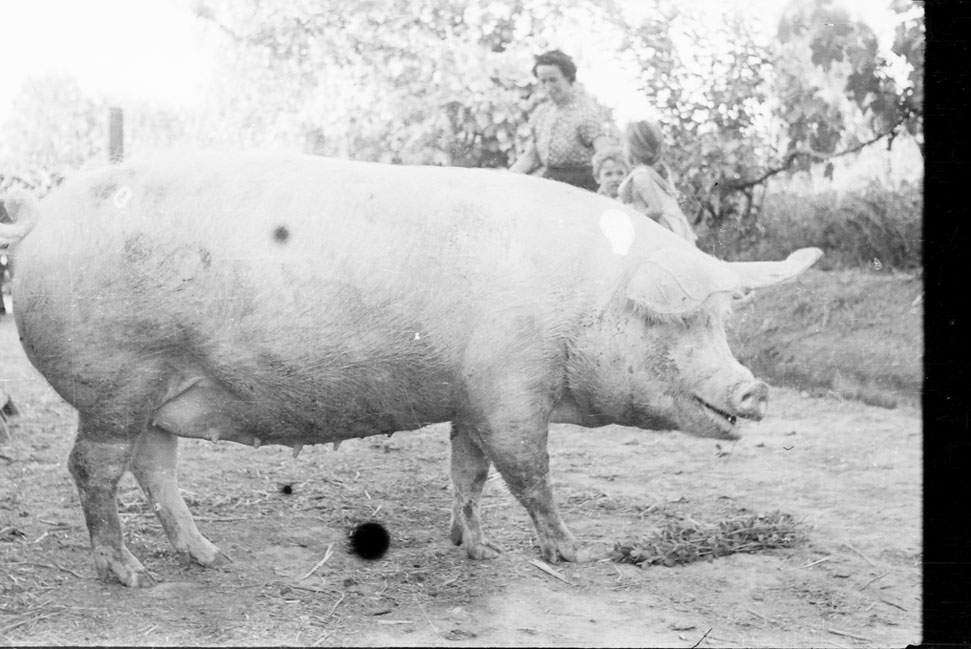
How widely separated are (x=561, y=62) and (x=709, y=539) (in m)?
1.87

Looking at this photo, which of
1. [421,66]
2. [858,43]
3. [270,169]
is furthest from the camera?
[858,43]

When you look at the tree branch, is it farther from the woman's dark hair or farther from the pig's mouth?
the pig's mouth

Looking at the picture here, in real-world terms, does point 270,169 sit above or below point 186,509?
above

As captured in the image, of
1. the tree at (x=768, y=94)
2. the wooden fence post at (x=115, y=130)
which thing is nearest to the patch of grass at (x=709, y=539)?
the tree at (x=768, y=94)

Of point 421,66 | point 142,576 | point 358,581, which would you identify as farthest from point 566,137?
point 142,576

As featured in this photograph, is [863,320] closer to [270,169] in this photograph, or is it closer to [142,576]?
[270,169]

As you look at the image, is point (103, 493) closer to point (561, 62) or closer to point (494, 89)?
point (494, 89)

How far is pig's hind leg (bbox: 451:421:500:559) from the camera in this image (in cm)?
404

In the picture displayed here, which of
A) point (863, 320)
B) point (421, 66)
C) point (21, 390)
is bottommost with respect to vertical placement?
point (21, 390)

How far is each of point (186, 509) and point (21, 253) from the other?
1.03 m

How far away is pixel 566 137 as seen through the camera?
444cm

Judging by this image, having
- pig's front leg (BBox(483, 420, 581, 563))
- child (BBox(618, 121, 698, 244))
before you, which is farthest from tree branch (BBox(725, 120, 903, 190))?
pig's front leg (BBox(483, 420, 581, 563))

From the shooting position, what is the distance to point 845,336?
4.63 metres

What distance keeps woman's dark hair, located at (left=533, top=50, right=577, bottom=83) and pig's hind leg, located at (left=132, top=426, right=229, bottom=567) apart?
6.46 feet
